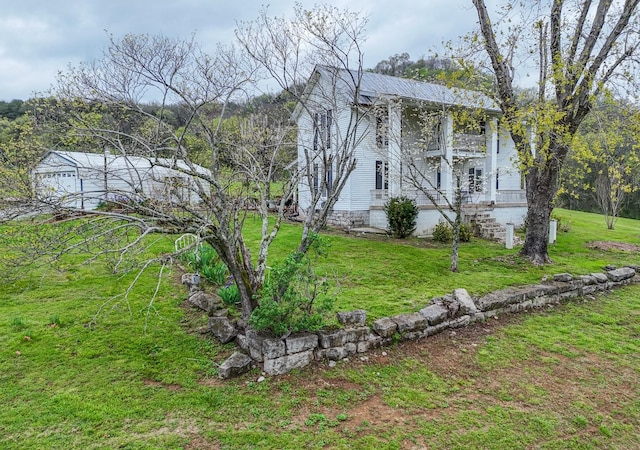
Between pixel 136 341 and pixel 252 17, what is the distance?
20.5 feet

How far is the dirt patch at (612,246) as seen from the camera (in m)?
13.2

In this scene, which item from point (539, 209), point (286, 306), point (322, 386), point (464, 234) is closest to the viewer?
point (322, 386)

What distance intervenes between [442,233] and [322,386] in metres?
10.7

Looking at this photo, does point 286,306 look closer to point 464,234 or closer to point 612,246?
point 464,234

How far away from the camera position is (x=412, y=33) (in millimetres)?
11039

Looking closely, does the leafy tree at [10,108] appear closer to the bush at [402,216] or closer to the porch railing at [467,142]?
the bush at [402,216]

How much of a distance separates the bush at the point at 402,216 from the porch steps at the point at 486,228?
336 cm

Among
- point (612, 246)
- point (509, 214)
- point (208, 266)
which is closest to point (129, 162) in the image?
point (208, 266)

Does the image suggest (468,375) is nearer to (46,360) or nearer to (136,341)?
(136,341)

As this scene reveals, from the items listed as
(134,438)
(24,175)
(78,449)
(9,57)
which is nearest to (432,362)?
(134,438)

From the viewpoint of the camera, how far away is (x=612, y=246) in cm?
1377

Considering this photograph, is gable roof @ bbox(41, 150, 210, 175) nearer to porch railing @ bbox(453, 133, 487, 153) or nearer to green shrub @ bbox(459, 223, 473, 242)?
porch railing @ bbox(453, 133, 487, 153)

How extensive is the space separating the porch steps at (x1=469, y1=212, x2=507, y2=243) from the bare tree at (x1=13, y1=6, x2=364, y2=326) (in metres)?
10.3

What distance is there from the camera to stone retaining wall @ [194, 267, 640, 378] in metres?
4.54
